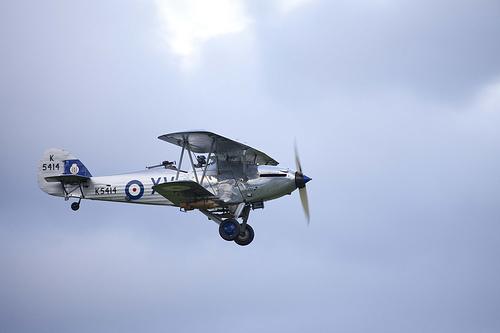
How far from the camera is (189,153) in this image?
85.5ft

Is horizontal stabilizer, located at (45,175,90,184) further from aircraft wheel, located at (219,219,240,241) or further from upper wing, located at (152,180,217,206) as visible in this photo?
aircraft wheel, located at (219,219,240,241)

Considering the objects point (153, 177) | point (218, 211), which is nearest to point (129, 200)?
point (153, 177)

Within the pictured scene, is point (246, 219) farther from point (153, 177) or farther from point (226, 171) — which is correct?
point (153, 177)

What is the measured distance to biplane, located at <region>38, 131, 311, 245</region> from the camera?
85.4 ft

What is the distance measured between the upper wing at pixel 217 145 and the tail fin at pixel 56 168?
414cm

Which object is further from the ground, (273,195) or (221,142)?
(221,142)

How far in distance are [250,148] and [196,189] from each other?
2.12 meters

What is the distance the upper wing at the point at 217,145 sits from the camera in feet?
83.3

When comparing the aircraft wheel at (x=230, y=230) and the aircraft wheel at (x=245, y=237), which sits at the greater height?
the aircraft wheel at (x=230, y=230)

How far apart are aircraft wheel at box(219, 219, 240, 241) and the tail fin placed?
5.24 m

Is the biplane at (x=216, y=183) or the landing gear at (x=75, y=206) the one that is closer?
the biplane at (x=216, y=183)

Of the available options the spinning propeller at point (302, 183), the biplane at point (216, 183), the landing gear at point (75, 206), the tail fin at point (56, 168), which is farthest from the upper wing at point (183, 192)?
the tail fin at point (56, 168)

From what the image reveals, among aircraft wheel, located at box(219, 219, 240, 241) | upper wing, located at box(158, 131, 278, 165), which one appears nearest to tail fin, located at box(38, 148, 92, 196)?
upper wing, located at box(158, 131, 278, 165)

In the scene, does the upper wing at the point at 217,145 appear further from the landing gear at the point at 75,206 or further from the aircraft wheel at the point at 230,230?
the landing gear at the point at 75,206
